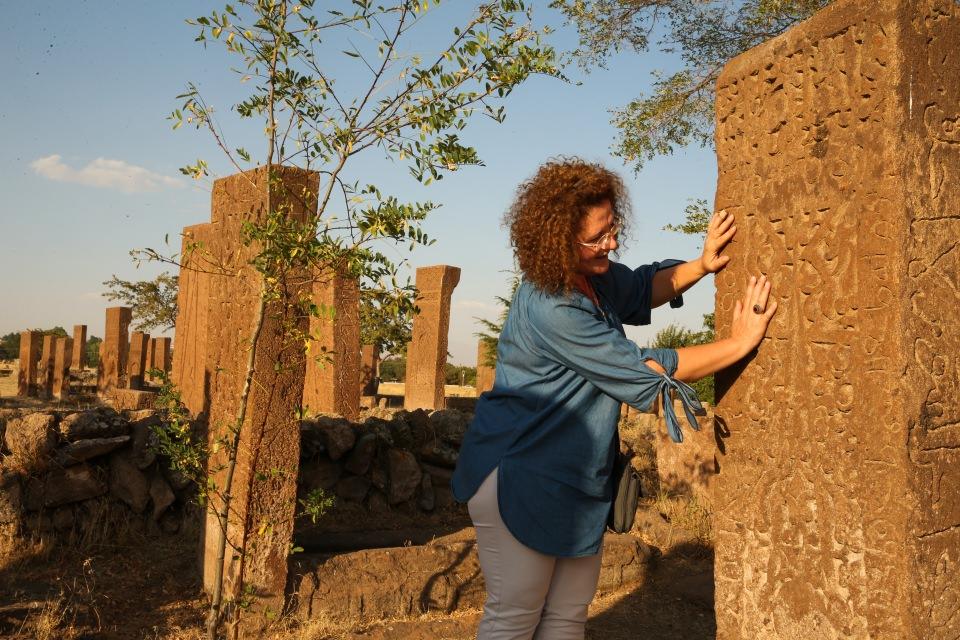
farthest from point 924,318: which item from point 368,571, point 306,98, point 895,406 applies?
point 368,571

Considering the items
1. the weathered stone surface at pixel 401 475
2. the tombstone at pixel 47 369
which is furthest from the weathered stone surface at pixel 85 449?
the tombstone at pixel 47 369

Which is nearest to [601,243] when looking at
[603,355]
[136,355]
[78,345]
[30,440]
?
[603,355]

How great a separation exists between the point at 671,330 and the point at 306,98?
542 inches

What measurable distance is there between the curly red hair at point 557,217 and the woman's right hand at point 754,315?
506 millimetres

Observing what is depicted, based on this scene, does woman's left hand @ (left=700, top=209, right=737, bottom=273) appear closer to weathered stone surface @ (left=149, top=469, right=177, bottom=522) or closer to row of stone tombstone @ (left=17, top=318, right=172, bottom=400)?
weathered stone surface @ (left=149, top=469, right=177, bottom=522)

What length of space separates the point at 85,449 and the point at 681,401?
4.74 meters

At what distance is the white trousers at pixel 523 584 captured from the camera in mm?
2713

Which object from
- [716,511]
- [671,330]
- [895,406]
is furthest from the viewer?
[671,330]

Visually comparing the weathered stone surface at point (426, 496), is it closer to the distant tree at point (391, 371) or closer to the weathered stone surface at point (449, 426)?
the weathered stone surface at point (449, 426)

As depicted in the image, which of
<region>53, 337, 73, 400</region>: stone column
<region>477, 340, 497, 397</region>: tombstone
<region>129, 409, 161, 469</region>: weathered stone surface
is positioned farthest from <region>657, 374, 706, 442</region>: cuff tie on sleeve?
<region>53, 337, 73, 400</region>: stone column

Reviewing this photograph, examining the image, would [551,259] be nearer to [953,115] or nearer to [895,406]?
[895,406]

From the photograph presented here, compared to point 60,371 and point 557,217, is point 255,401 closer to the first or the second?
point 557,217

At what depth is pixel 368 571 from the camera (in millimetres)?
5418

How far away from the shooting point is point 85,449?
612 cm
